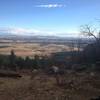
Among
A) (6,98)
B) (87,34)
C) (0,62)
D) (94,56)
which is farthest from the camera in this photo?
(87,34)

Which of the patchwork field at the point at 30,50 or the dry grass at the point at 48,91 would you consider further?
the patchwork field at the point at 30,50

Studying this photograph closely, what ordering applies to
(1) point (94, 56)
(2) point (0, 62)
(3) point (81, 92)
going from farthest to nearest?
(1) point (94, 56) → (2) point (0, 62) → (3) point (81, 92)

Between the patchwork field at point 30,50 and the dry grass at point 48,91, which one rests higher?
the dry grass at point 48,91

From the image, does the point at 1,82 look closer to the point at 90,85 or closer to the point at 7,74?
the point at 7,74

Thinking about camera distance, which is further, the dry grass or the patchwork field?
the patchwork field

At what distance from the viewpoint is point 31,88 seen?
14336 millimetres

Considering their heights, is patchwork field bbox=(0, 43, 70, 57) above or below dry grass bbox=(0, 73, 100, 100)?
below

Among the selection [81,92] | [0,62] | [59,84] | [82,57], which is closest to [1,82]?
[59,84]

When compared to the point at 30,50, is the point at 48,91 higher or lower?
higher

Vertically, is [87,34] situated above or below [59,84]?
above

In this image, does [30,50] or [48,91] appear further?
[30,50]

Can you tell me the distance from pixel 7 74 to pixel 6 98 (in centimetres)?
753

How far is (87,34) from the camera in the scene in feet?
125

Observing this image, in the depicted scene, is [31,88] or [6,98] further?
[31,88]
